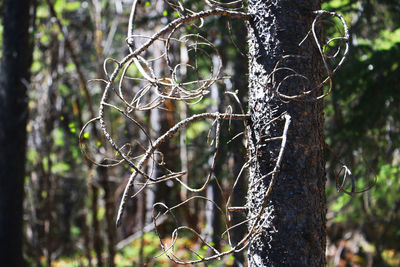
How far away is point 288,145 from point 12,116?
603 centimetres

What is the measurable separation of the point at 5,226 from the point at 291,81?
6415 mm

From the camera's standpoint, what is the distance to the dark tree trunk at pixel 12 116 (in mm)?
6848

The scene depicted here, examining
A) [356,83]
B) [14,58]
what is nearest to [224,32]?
[356,83]

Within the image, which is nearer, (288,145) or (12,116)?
(288,145)

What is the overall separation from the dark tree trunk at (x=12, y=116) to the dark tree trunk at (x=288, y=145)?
572 centimetres

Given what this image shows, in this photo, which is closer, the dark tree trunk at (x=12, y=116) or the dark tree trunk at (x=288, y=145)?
the dark tree trunk at (x=288, y=145)

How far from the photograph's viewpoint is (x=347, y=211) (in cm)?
754

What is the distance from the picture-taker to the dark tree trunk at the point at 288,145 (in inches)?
83.6

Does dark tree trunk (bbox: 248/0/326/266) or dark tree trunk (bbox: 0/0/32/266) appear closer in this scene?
dark tree trunk (bbox: 248/0/326/266)

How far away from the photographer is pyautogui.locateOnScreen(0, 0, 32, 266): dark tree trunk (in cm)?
685

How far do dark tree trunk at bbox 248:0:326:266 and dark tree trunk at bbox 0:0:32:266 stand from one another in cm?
572

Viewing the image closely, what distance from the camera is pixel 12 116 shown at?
6.95 meters

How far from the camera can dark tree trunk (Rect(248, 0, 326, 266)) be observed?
6.97ft

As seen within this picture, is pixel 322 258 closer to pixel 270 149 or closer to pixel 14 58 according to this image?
pixel 270 149
